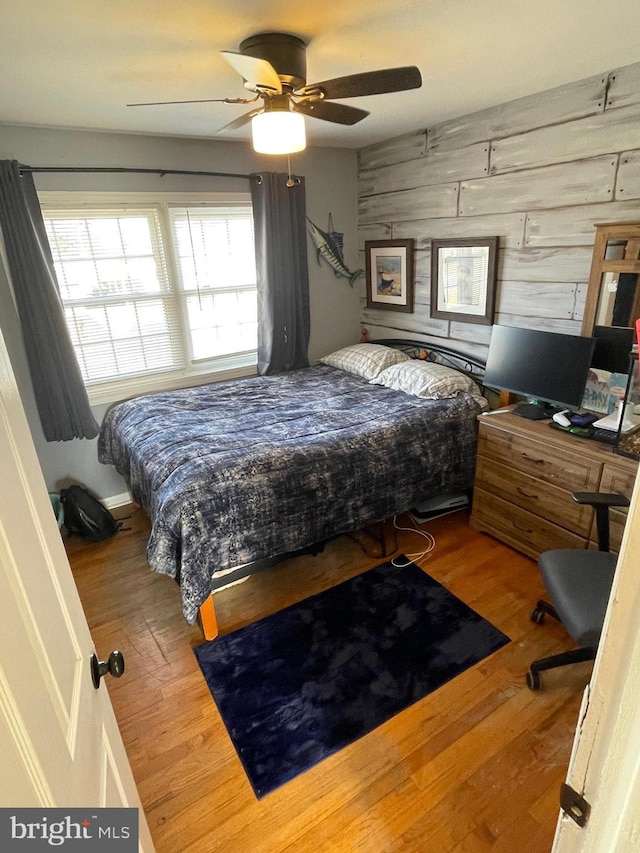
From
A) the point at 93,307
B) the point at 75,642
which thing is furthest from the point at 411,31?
the point at 93,307

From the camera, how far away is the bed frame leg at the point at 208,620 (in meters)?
2.18

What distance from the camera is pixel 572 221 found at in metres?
2.52

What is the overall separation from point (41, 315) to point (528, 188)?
2.97 m

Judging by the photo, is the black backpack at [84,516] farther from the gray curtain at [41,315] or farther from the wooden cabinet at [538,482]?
the wooden cabinet at [538,482]

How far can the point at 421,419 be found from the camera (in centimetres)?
280

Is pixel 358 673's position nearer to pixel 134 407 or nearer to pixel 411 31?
pixel 134 407

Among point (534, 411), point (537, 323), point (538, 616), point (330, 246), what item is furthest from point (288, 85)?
point (538, 616)

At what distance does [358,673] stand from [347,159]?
12.3 ft

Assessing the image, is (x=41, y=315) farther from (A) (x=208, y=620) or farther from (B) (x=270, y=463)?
(A) (x=208, y=620)

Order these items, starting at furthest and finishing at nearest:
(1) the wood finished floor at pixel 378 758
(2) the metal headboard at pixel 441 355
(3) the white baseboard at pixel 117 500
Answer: (3) the white baseboard at pixel 117 500 < (2) the metal headboard at pixel 441 355 < (1) the wood finished floor at pixel 378 758

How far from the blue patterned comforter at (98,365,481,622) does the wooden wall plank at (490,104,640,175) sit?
140 cm

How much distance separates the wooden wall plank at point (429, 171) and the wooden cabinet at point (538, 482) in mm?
1616

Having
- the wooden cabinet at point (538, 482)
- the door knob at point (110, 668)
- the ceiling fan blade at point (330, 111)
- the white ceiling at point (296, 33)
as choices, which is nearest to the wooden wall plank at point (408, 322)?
the wooden cabinet at point (538, 482)

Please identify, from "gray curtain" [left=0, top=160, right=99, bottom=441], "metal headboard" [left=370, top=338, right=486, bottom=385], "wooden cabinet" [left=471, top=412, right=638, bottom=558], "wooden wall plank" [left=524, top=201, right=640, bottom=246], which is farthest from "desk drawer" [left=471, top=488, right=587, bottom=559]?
"gray curtain" [left=0, top=160, right=99, bottom=441]
